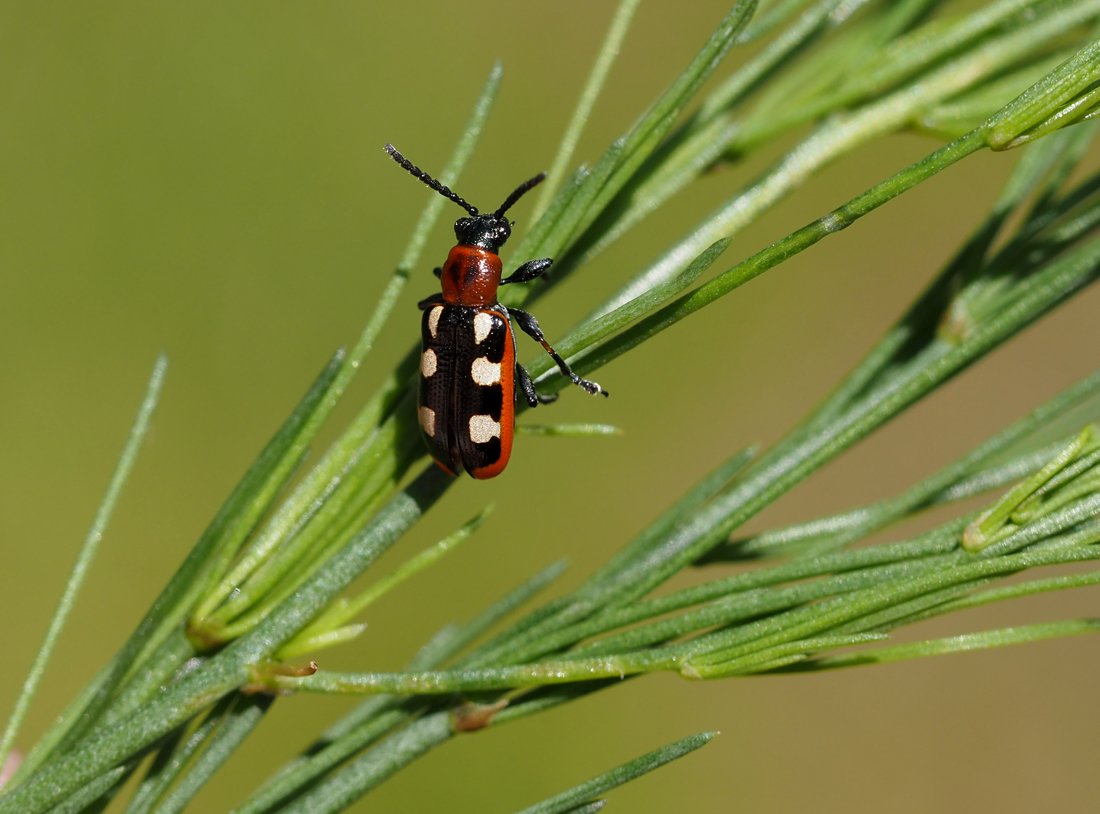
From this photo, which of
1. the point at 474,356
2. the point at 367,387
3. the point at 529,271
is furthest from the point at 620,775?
the point at 367,387

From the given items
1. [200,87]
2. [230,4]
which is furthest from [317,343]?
[230,4]

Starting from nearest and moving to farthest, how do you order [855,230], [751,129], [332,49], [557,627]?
1. [557,627]
2. [751,129]
3. [332,49]
4. [855,230]

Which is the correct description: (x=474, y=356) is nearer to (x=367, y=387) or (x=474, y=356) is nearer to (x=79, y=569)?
(x=79, y=569)

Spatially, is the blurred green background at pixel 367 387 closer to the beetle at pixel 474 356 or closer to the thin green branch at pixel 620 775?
the beetle at pixel 474 356

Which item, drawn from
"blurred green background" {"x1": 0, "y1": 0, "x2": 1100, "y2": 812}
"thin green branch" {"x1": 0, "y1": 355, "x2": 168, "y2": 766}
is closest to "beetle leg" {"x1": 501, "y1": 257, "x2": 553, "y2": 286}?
"thin green branch" {"x1": 0, "y1": 355, "x2": 168, "y2": 766}

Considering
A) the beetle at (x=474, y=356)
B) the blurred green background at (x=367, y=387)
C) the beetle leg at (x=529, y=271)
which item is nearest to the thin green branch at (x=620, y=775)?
the beetle at (x=474, y=356)

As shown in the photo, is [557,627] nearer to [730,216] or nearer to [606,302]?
[606,302]

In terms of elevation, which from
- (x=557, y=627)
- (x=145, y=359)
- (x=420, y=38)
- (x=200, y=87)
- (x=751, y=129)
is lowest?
(x=557, y=627)
